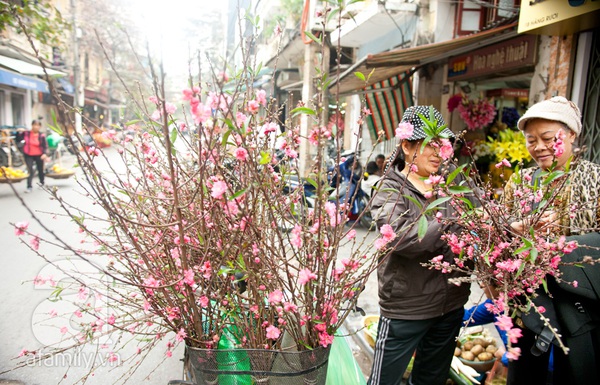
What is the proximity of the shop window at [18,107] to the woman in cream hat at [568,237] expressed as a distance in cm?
2337


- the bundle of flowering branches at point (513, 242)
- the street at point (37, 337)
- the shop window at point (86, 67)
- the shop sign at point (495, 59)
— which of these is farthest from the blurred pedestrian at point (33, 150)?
the shop window at point (86, 67)

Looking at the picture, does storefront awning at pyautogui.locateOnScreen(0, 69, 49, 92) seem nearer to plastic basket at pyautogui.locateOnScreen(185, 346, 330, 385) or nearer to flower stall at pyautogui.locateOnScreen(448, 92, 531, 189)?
flower stall at pyautogui.locateOnScreen(448, 92, 531, 189)

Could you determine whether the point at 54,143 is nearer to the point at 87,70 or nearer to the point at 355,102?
the point at 355,102

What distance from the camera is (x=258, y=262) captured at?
57.5 inches

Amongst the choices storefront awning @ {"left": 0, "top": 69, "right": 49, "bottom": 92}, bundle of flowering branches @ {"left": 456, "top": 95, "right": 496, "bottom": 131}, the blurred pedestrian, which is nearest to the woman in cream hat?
bundle of flowering branches @ {"left": 456, "top": 95, "right": 496, "bottom": 131}

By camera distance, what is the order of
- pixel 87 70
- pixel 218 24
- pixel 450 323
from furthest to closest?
pixel 87 70, pixel 218 24, pixel 450 323

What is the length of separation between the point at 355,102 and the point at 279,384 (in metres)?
11.4

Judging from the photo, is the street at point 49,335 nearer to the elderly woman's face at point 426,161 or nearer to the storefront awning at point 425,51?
the elderly woman's face at point 426,161

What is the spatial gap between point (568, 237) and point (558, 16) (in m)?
2.70

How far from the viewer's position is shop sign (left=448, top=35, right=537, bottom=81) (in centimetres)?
483

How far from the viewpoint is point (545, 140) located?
185 cm

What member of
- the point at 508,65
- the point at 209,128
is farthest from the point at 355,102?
the point at 209,128

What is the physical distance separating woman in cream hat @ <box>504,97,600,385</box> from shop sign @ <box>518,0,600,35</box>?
2097 mm

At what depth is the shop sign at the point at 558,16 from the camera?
3.36m
